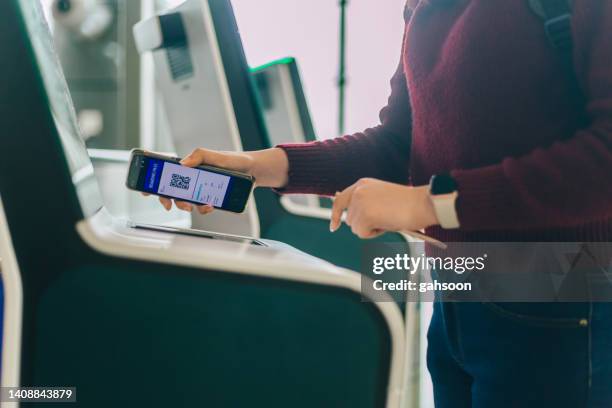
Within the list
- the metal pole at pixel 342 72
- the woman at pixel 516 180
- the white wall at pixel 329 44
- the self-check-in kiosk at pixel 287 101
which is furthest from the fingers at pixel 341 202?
the white wall at pixel 329 44

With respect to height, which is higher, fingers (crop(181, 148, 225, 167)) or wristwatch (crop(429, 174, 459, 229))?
fingers (crop(181, 148, 225, 167))

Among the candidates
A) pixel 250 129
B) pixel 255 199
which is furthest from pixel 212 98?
pixel 255 199

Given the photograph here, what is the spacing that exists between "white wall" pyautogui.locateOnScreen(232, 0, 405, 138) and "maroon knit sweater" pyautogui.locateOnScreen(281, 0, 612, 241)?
1509mm

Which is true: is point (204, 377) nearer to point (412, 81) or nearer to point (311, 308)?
point (311, 308)

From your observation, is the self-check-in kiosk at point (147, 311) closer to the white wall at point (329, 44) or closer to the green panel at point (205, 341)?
the green panel at point (205, 341)

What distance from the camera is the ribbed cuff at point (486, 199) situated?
19.2 inches

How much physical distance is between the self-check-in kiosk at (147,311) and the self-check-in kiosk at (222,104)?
756mm

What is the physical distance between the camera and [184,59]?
1.32m

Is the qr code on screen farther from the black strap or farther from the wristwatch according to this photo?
the black strap

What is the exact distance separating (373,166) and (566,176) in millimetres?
303

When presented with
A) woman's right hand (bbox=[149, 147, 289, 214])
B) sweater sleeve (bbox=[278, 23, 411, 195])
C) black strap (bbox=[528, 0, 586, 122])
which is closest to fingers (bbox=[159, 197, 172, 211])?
woman's right hand (bbox=[149, 147, 289, 214])

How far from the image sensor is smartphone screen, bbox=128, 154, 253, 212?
0.64 metres

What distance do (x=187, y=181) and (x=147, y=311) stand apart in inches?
9.8

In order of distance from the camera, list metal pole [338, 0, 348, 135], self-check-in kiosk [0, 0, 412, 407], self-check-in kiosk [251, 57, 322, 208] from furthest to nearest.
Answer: metal pole [338, 0, 348, 135], self-check-in kiosk [251, 57, 322, 208], self-check-in kiosk [0, 0, 412, 407]
